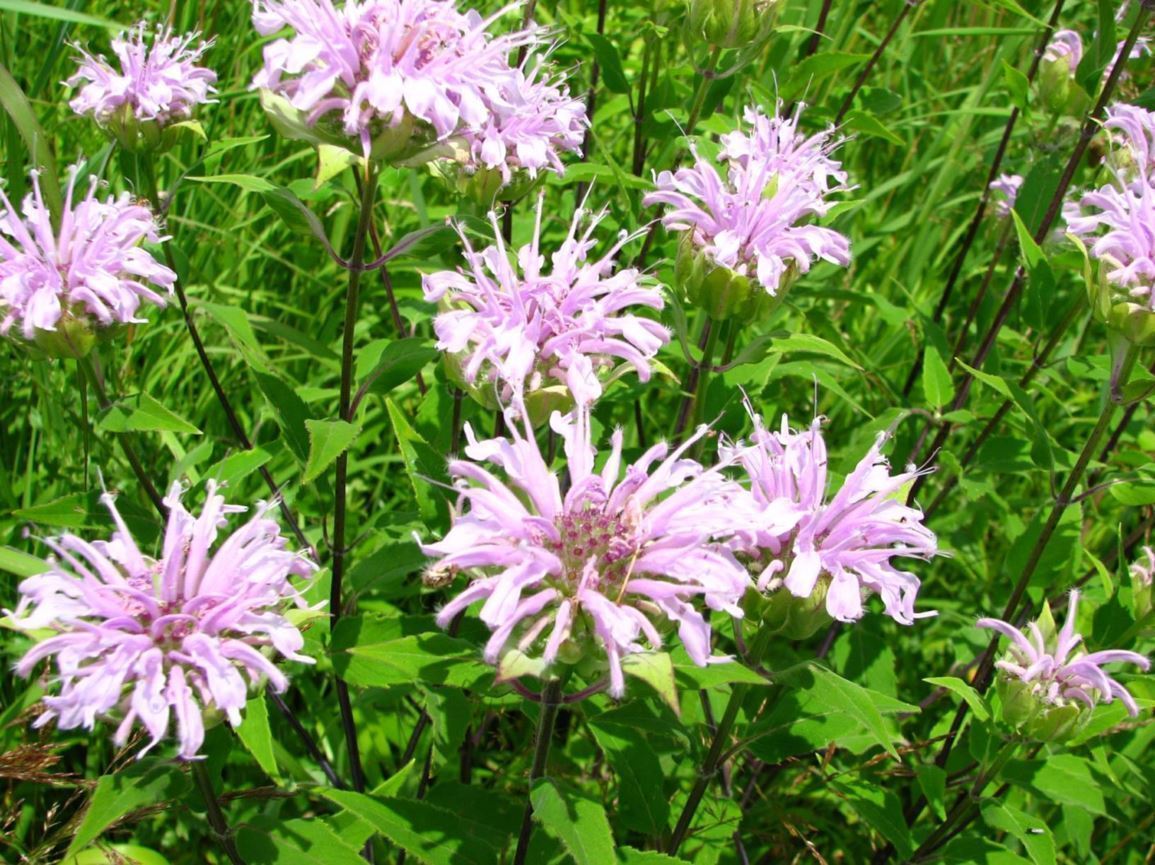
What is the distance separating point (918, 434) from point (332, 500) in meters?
1.53

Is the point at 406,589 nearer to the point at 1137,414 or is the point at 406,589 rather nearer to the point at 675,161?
A: the point at 675,161

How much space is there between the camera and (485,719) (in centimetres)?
210

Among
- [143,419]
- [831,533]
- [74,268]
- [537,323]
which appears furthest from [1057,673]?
[74,268]

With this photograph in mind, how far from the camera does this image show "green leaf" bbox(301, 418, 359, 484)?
1.45 m

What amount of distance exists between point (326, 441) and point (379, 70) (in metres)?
0.51

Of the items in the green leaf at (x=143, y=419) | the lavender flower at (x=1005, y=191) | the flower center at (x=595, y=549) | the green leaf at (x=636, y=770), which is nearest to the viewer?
the flower center at (x=595, y=549)

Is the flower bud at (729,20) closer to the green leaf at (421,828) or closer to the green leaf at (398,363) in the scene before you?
the green leaf at (398,363)

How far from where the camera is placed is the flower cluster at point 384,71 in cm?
138

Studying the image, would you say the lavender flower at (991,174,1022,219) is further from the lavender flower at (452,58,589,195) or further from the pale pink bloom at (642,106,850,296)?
the lavender flower at (452,58,589,195)

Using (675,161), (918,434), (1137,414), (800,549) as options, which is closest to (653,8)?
(675,161)

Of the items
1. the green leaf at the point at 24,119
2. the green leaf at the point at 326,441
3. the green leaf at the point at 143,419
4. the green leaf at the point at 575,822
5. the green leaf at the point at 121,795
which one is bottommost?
the green leaf at the point at 121,795

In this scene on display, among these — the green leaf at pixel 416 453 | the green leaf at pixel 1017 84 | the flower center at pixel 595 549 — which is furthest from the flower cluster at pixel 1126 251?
the green leaf at pixel 416 453

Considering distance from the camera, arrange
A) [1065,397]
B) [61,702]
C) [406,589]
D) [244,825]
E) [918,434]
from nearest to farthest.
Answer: [61,702]
[244,825]
[406,589]
[918,434]
[1065,397]

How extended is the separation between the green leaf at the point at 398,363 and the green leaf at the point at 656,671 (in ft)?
2.19
